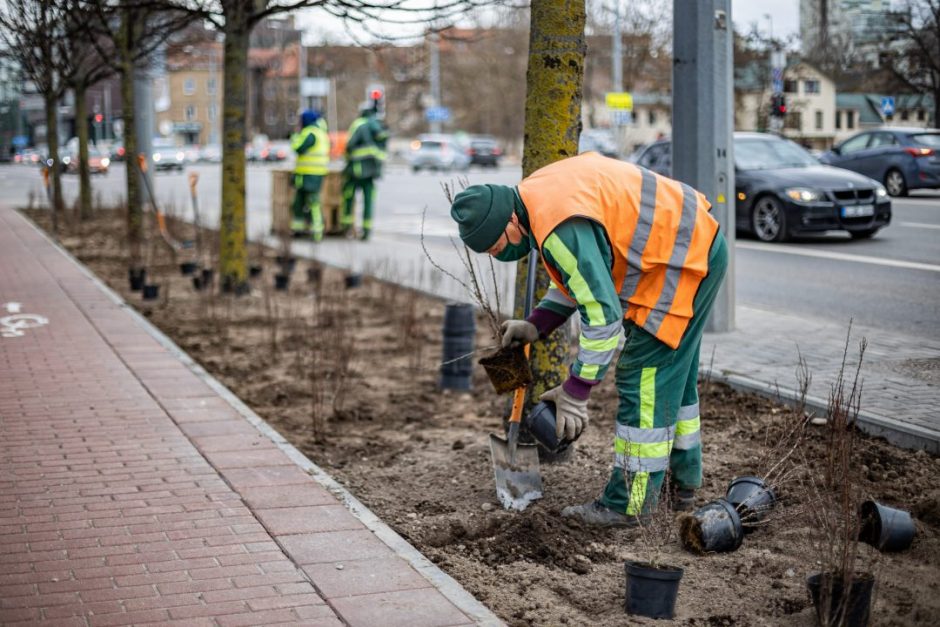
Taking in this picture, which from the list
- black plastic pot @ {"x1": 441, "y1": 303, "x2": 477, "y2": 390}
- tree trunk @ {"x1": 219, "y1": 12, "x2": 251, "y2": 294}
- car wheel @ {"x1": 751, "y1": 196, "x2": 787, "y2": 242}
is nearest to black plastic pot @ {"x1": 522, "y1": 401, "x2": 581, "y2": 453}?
black plastic pot @ {"x1": 441, "y1": 303, "x2": 477, "y2": 390}

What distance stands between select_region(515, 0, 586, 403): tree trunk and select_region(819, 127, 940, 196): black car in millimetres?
11535

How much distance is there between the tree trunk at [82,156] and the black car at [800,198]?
39.5 ft

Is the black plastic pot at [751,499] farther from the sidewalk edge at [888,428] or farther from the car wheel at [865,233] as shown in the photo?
the car wheel at [865,233]

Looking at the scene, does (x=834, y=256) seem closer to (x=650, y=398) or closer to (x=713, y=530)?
(x=650, y=398)

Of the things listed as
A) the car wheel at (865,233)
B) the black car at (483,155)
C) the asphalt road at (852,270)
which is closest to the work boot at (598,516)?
the asphalt road at (852,270)

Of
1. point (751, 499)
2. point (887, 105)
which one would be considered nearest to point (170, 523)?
point (751, 499)

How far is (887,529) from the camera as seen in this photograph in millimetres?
4352

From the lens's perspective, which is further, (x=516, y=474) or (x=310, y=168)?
(x=310, y=168)

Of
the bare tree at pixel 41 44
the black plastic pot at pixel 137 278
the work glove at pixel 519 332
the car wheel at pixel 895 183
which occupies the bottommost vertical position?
the black plastic pot at pixel 137 278

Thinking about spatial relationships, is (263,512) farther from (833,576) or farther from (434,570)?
(833,576)

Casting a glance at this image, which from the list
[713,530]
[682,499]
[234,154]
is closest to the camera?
[713,530]

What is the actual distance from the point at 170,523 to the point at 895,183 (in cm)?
1704

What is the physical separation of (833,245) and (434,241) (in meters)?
5.91

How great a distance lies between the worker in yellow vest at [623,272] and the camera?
431 centimetres
